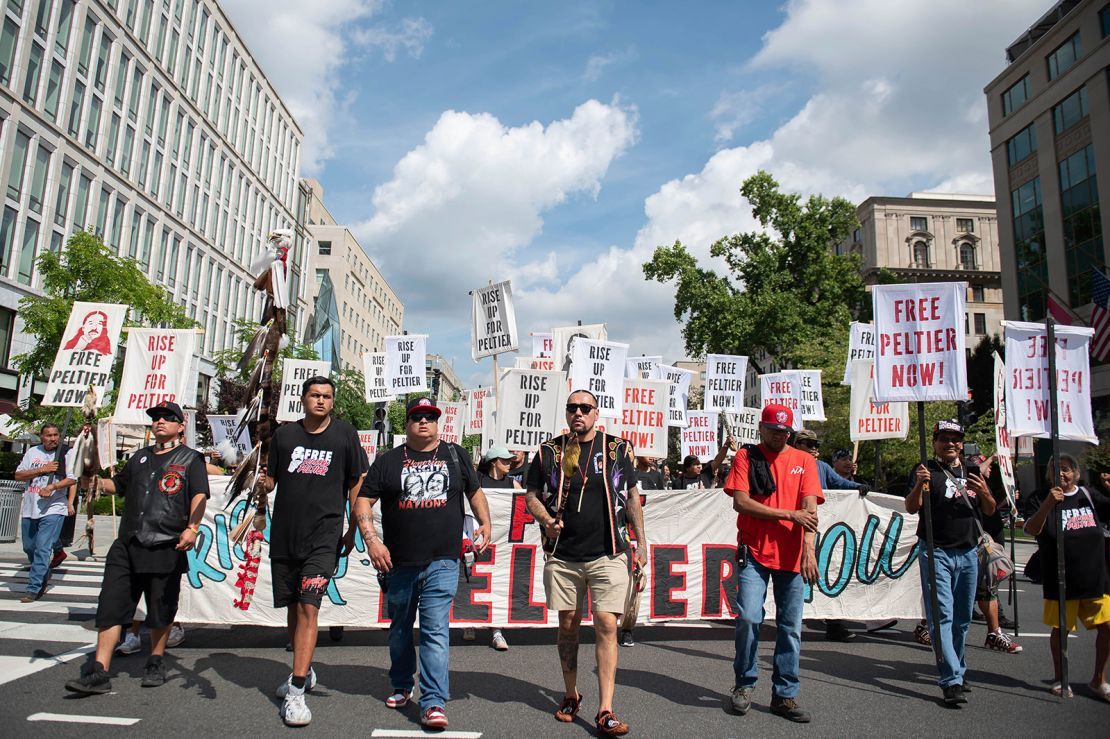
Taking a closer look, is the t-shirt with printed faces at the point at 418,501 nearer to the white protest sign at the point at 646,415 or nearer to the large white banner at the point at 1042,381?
the large white banner at the point at 1042,381

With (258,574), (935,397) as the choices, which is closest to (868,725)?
(935,397)

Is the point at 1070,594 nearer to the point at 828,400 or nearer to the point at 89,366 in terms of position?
the point at 89,366

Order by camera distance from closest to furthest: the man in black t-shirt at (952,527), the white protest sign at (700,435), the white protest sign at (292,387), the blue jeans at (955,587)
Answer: the blue jeans at (955,587) → the man in black t-shirt at (952,527) → the white protest sign at (700,435) → the white protest sign at (292,387)

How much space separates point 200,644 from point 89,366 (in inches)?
228

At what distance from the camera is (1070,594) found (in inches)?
230

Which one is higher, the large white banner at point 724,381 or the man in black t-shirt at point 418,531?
the large white banner at point 724,381

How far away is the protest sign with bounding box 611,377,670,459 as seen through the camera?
11.7 metres

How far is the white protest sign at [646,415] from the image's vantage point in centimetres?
1171

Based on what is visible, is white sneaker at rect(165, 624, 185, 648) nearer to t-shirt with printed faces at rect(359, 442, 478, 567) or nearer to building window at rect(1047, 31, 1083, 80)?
t-shirt with printed faces at rect(359, 442, 478, 567)

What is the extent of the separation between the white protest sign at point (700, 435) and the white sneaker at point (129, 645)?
1095cm

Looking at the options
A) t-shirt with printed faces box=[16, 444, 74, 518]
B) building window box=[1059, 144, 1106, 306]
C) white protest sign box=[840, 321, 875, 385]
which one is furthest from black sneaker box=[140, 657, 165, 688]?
building window box=[1059, 144, 1106, 306]

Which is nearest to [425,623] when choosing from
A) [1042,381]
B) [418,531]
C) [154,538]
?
[418,531]

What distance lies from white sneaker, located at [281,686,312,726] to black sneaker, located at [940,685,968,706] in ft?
13.2

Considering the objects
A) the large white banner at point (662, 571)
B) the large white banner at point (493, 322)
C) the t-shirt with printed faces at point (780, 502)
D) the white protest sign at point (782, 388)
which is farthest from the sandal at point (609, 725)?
the white protest sign at point (782, 388)
